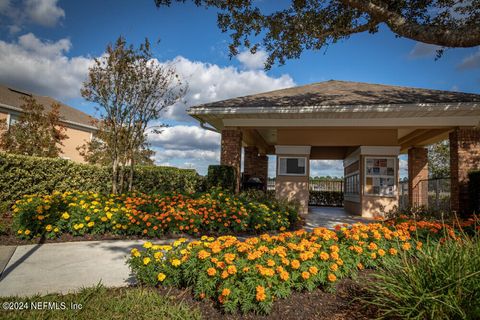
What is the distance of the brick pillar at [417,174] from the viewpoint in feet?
40.4

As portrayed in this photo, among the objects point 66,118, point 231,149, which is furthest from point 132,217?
point 66,118

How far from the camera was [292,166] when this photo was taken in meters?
11.6

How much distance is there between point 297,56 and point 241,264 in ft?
22.2

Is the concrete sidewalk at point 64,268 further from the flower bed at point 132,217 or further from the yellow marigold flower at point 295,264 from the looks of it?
the yellow marigold flower at point 295,264

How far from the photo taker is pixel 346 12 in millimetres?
7500

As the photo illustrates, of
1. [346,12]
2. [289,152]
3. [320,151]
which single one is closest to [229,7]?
[346,12]

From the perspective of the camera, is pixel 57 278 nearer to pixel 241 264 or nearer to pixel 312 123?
pixel 241 264

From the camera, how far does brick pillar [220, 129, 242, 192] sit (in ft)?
32.7

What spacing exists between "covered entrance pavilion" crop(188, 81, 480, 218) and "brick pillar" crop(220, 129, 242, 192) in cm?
3

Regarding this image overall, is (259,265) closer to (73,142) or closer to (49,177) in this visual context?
(49,177)

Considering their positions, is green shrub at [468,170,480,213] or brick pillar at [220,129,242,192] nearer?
green shrub at [468,170,480,213]

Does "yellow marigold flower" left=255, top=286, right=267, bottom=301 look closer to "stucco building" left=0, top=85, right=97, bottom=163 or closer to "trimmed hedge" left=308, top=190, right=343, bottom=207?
"stucco building" left=0, top=85, right=97, bottom=163

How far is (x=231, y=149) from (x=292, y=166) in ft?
9.61

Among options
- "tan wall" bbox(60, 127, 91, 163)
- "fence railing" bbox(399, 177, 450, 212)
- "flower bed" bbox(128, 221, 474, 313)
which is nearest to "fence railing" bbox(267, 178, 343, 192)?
"fence railing" bbox(399, 177, 450, 212)
